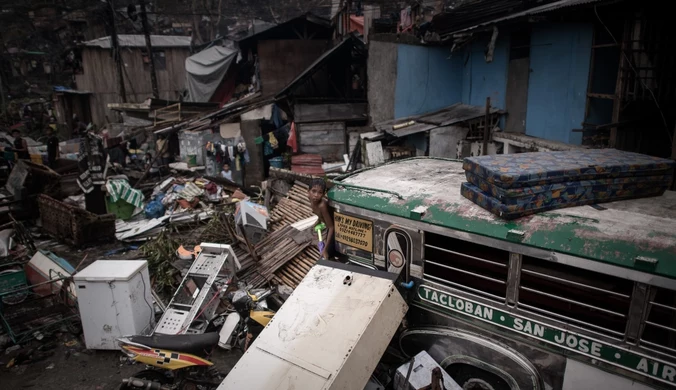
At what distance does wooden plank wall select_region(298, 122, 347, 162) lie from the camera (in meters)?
15.5

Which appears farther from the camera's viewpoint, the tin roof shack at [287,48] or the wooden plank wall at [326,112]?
the tin roof shack at [287,48]

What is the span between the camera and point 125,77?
26750 mm

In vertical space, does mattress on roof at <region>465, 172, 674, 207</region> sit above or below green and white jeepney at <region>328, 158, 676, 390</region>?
above

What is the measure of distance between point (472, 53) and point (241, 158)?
900 centimetres

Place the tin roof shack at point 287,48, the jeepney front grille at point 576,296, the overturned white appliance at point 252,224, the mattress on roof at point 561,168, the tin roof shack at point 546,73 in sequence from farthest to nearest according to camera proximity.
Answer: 1. the tin roof shack at point 287,48
2. the overturned white appliance at point 252,224
3. the tin roof shack at point 546,73
4. the mattress on roof at point 561,168
5. the jeepney front grille at point 576,296

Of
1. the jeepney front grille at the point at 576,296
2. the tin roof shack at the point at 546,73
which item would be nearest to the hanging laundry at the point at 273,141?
the tin roof shack at the point at 546,73

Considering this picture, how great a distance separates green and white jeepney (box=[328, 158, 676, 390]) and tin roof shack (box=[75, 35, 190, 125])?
2573cm

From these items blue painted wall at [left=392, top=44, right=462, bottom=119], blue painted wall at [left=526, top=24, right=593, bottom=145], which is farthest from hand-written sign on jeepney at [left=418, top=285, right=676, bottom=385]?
blue painted wall at [left=392, top=44, right=462, bottom=119]


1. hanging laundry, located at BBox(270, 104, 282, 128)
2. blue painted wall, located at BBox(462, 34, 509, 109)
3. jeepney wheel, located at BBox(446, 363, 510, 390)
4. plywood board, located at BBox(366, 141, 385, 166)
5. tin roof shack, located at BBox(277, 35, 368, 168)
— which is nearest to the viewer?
jeepney wheel, located at BBox(446, 363, 510, 390)

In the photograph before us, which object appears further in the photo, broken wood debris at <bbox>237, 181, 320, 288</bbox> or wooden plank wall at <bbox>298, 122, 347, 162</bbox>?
wooden plank wall at <bbox>298, 122, 347, 162</bbox>

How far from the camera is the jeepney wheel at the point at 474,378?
4.51 meters

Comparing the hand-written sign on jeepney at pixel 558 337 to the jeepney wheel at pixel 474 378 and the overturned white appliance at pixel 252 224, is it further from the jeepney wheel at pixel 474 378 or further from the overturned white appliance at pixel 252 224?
the overturned white appliance at pixel 252 224

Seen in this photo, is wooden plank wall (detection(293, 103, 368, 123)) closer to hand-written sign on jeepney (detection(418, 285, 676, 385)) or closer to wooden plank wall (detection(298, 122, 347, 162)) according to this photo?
wooden plank wall (detection(298, 122, 347, 162))

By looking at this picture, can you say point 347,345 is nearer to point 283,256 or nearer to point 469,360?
point 469,360
